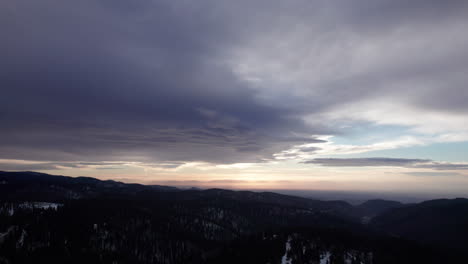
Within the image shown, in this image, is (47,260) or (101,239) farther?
(101,239)

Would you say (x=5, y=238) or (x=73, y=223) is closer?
(x=5, y=238)

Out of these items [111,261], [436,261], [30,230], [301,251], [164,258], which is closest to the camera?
[301,251]

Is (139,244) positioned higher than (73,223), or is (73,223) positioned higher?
(73,223)

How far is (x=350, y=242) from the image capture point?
148250 mm

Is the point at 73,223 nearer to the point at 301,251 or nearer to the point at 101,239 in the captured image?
the point at 101,239

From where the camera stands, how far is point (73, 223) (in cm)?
19812

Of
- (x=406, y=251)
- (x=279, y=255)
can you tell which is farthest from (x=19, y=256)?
(x=406, y=251)

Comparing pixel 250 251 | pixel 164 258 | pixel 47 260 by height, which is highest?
pixel 250 251

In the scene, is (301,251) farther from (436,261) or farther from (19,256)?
(19,256)

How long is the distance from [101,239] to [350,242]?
575 feet

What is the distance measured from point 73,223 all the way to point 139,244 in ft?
185

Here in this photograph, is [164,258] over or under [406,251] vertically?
under

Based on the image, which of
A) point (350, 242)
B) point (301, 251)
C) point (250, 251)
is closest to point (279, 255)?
point (301, 251)

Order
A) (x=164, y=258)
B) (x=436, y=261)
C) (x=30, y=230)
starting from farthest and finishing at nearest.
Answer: (x=164, y=258) < (x=30, y=230) < (x=436, y=261)
